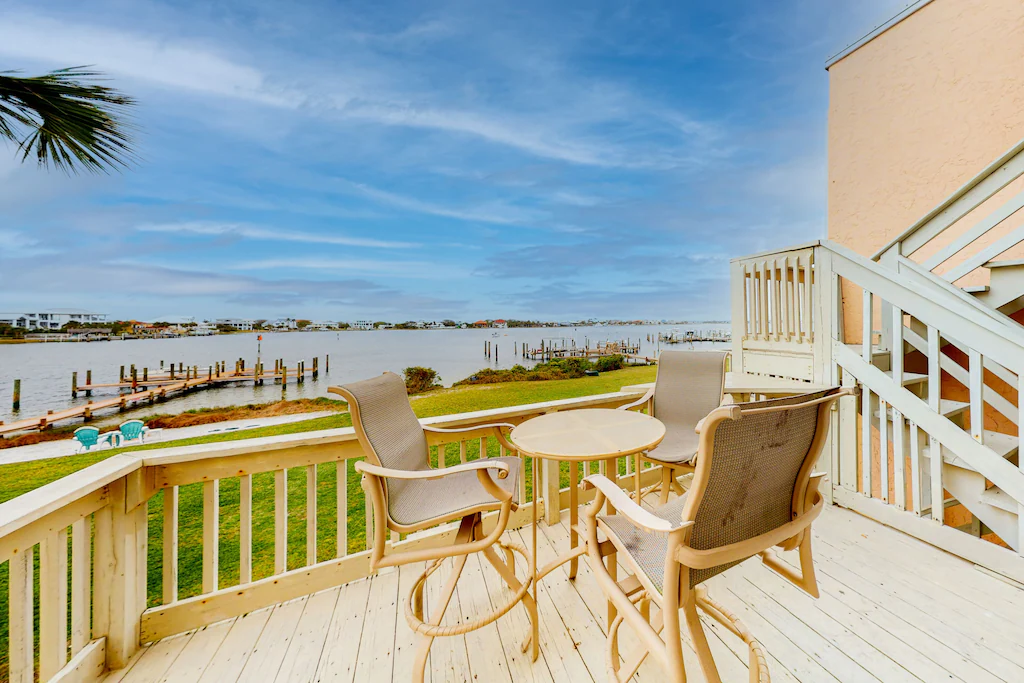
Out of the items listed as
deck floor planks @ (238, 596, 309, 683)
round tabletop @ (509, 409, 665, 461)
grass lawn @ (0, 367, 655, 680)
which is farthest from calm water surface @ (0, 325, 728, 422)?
deck floor planks @ (238, 596, 309, 683)

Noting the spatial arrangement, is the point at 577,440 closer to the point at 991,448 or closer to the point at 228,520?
the point at 991,448

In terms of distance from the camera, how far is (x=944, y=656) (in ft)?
4.53

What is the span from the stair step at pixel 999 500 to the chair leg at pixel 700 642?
233 centimetres

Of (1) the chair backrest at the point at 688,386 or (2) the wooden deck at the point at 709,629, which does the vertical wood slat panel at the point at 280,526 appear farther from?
(1) the chair backrest at the point at 688,386

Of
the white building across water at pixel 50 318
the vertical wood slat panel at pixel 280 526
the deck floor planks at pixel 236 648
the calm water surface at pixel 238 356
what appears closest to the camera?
the deck floor planks at pixel 236 648

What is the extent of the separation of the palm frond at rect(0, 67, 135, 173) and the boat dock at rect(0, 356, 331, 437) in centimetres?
797

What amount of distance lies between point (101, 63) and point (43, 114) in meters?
2.66

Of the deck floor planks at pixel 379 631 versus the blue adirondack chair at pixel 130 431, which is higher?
the deck floor planks at pixel 379 631

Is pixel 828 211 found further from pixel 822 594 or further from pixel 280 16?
pixel 280 16

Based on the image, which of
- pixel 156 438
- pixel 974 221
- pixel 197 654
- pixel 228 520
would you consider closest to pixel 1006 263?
pixel 974 221

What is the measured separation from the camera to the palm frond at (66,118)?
2.53m

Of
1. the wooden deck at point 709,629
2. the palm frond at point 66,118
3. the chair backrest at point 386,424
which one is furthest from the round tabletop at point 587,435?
the palm frond at point 66,118

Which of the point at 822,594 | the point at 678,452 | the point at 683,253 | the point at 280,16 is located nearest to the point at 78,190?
the point at 280,16

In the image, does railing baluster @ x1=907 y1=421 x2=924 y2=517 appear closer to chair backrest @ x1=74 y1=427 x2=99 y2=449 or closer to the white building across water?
the white building across water
